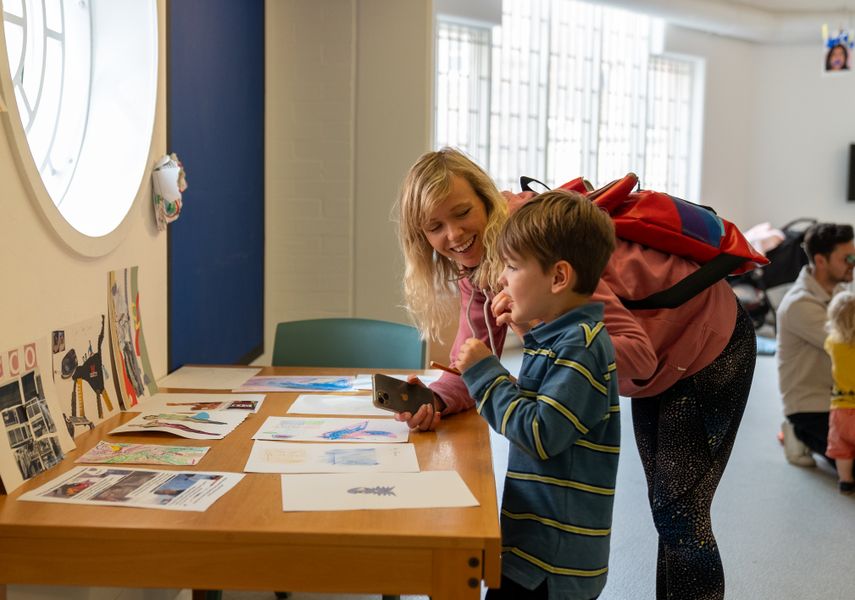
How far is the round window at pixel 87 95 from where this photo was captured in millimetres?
1989

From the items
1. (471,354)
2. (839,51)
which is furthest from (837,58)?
(471,354)

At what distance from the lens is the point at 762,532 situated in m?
3.10

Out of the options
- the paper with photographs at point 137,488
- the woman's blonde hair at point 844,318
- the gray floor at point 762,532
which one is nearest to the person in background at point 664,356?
the paper with photographs at point 137,488

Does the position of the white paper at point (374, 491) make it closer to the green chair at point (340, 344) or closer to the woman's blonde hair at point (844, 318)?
the green chair at point (340, 344)

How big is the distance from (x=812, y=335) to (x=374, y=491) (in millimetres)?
2906

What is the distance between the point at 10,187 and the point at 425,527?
928mm

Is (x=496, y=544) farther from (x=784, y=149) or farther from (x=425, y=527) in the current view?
(x=784, y=149)

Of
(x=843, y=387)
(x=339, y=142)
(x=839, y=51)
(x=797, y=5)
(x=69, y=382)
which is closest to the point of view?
(x=69, y=382)

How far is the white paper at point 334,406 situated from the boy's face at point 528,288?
1.91 ft

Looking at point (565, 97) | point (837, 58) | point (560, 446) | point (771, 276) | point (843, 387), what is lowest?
point (843, 387)

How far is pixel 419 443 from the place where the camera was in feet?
5.49

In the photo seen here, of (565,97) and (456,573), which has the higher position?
(565,97)

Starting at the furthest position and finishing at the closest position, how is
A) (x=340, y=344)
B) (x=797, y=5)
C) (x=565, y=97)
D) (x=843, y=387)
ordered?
(x=797, y=5) → (x=565, y=97) → (x=843, y=387) → (x=340, y=344)

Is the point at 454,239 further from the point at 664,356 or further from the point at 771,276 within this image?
the point at 771,276
